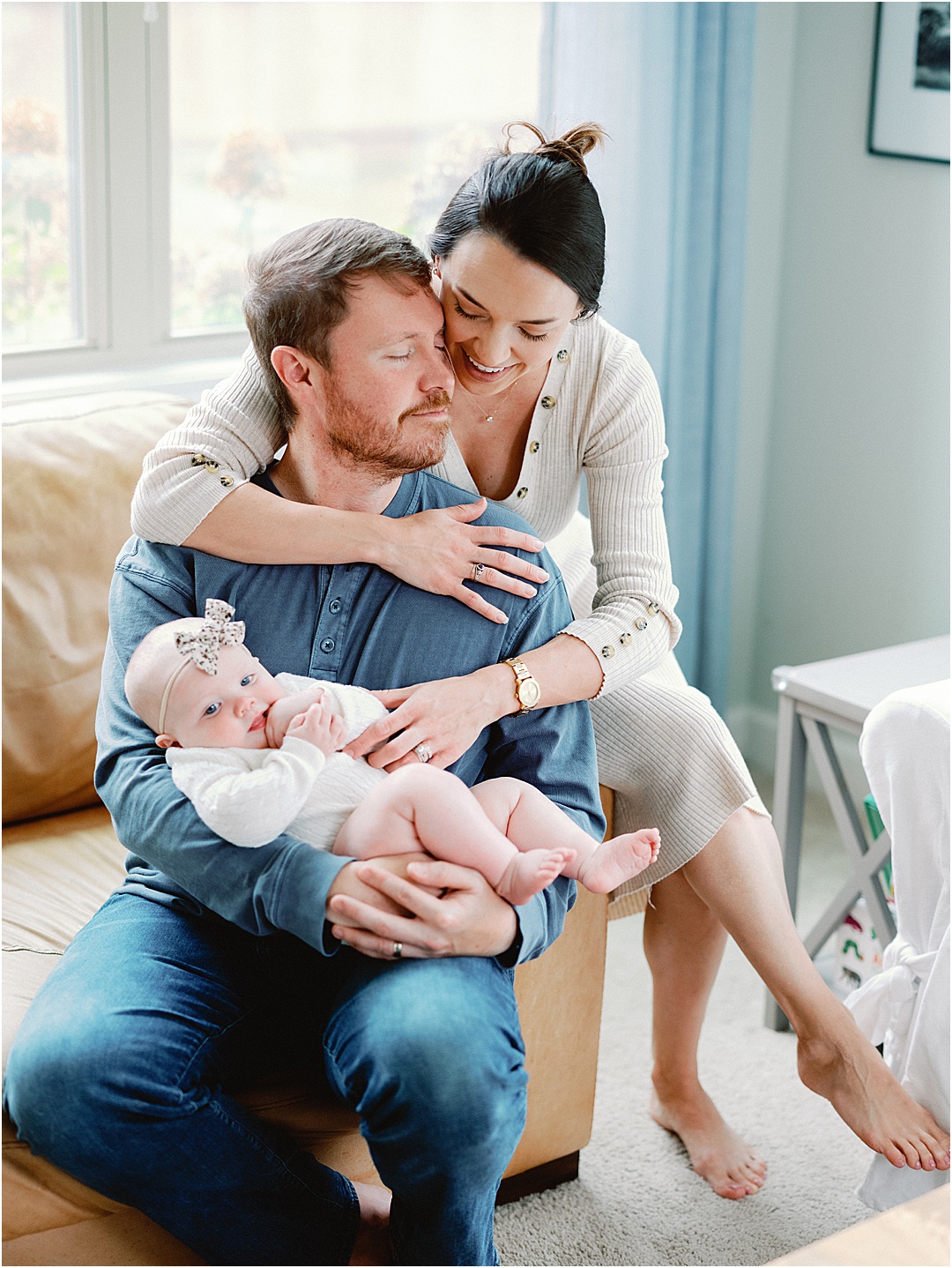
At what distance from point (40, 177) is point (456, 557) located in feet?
5.03

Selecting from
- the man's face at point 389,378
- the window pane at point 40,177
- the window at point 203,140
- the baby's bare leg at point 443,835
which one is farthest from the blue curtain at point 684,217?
the baby's bare leg at point 443,835

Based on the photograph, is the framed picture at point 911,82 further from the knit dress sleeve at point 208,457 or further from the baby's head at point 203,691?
the baby's head at point 203,691

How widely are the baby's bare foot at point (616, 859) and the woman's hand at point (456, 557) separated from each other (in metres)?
0.30

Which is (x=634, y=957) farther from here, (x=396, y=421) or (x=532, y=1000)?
(x=396, y=421)

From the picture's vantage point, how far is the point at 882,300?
2.87m

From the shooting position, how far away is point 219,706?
4.48 ft

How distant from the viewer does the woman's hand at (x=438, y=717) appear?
141cm

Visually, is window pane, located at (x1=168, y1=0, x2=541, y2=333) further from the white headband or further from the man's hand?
the man's hand

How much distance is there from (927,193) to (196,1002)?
2.23 metres

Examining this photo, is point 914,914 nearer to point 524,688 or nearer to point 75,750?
point 524,688

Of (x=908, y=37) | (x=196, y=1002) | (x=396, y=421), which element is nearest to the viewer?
(x=196, y=1002)

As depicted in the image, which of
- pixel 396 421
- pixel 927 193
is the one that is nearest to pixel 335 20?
pixel 927 193

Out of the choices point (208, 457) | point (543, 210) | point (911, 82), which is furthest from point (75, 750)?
point (911, 82)

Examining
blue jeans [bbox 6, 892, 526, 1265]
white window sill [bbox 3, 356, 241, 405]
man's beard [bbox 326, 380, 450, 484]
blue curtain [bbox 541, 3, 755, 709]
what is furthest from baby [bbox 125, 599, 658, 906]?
blue curtain [bbox 541, 3, 755, 709]
